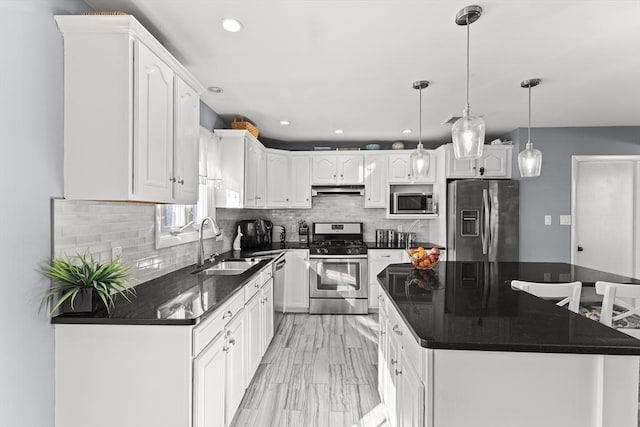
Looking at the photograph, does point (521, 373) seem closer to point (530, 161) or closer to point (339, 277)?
point (530, 161)

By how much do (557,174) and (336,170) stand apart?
116 inches

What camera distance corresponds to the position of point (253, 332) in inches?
102

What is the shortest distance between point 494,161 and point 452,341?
13.0ft

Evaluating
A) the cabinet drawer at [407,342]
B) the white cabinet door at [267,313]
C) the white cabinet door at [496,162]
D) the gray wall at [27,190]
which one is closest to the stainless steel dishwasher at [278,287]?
the white cabinet door at [267,313]

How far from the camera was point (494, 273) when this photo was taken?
2578 mm

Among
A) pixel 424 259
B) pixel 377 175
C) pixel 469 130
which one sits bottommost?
pixel 424 259

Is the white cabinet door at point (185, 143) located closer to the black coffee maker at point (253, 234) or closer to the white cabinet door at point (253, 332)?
the white cabinet door at point (253, 332)

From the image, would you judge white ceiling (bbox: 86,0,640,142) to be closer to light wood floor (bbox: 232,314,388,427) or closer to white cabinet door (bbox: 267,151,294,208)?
white cabinet door (bbox: 267,151,294,208)

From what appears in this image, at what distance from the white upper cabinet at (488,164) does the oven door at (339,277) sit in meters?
1.75

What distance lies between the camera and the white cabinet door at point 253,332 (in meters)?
2.42

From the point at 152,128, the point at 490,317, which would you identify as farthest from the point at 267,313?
the point at 490,317

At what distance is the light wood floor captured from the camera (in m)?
2.19

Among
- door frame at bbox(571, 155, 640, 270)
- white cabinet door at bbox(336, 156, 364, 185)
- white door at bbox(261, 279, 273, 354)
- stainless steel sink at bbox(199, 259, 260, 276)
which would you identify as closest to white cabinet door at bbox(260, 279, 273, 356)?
white door at bbox(261, 279, 273, 354)

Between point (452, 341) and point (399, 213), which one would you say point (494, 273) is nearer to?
point (452, 341)
